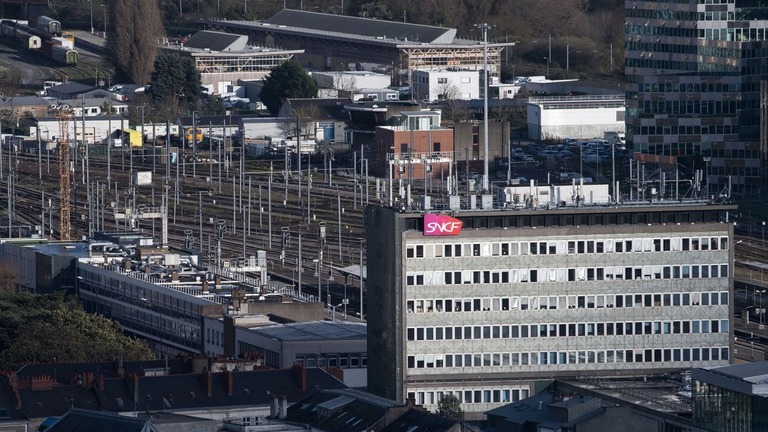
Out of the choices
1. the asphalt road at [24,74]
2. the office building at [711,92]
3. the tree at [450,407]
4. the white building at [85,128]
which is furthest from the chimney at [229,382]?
the asphalt road at [24,74]

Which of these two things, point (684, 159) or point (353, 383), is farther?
point (684, 159)

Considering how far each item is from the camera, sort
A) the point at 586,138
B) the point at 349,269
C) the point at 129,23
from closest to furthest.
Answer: the point at 349,269 → the point at 586,138 → the point at 129,23

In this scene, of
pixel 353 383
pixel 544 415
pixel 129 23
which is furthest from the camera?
pixel 129 23

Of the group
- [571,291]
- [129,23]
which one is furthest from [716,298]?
[129,23]

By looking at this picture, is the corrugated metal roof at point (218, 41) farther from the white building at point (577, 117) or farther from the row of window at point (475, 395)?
the row of window at point (475, 395)

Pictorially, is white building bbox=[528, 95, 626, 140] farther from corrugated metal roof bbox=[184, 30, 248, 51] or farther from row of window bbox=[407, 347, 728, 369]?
row of window bbox=[407, 347, 728, 369]

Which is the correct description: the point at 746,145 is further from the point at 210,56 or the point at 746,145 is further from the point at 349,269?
the point at 210,56
